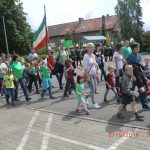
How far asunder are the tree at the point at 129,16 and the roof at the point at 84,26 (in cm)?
1453

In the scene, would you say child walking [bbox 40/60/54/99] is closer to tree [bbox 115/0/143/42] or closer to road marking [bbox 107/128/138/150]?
road marking [bbox 107/128/138/150]

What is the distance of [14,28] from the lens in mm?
47281

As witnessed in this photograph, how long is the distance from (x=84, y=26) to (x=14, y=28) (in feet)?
154

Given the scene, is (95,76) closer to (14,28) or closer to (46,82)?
(46,82)

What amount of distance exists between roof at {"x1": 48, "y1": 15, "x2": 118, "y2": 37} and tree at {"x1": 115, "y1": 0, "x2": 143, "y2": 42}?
14529 millimetres

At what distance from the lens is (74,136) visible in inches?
302

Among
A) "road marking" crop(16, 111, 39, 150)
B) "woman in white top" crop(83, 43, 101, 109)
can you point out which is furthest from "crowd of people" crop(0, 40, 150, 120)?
"road marking" crop(16, 111, 39, 150)

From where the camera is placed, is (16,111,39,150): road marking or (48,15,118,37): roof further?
(48,15,118,37): roof

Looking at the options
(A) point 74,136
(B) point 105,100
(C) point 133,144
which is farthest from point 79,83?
(C) point 133,144

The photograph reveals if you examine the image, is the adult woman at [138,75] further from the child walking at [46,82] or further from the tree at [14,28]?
the tree at [14,28]

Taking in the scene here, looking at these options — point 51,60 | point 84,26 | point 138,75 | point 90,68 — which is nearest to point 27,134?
point 90,68

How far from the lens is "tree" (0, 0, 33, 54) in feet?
155

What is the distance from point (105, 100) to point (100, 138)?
3.70 meters

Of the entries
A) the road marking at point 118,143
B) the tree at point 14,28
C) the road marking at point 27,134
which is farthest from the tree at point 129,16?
the road marking at point 118,143
